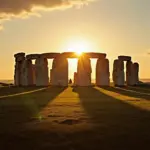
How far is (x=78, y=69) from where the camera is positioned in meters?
45.5

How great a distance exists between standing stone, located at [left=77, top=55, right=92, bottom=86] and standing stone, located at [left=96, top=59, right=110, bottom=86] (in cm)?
152

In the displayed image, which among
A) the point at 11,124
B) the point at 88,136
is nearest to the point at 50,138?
the point at 88,136

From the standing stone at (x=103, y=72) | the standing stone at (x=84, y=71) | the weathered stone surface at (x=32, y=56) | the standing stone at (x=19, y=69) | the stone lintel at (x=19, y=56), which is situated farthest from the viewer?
the standing stone at (x=19, y=69)

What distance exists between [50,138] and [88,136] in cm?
86

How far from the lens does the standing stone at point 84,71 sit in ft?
148

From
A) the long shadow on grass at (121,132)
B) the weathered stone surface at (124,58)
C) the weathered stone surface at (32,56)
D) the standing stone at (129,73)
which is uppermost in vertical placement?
the weathered stone surface at (32,56)

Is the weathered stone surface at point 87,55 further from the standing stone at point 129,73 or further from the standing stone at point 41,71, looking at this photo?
the standing stone at point 129,73

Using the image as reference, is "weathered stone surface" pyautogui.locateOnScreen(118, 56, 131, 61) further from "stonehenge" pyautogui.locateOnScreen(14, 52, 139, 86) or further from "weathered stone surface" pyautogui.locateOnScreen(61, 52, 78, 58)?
"weathered stone surface" pyautogui.locateOnScreen(61, 52, 78, 58)

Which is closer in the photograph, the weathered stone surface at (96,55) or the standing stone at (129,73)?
the weathered stone surface at (96,55)

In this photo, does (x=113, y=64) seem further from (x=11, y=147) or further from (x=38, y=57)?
(x=11, y=147)

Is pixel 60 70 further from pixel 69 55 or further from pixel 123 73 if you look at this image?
pixel 123 73

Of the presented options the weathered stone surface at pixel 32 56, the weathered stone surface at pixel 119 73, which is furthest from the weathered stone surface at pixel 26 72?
the weathered stone surface at pixel 119 73

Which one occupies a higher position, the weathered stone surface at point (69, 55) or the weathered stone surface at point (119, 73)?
the weathered stone surface at point (69, 55)

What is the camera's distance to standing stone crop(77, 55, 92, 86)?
4497 cm
